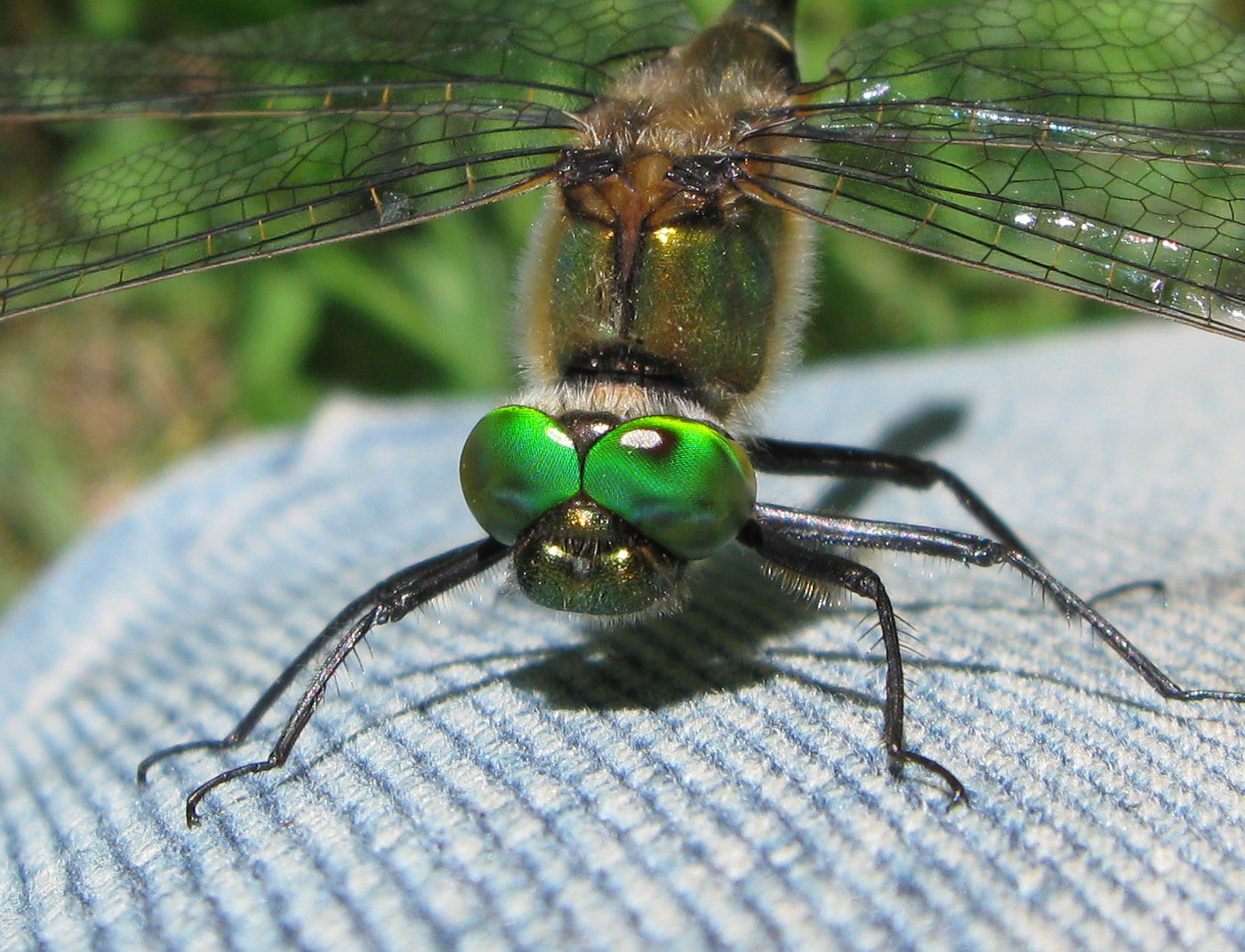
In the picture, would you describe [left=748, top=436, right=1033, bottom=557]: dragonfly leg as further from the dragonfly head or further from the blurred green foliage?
the blurred green foliage

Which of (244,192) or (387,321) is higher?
(244,192)

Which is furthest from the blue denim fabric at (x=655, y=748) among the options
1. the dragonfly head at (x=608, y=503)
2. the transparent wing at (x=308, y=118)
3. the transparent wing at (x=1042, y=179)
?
the transparent wing at (x=308, y=118)

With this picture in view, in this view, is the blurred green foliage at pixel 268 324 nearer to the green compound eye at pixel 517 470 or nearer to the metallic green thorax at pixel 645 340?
the metallic green thorax at pixel 645 340

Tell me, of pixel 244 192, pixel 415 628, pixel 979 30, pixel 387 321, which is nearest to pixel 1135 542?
pixel 979 30

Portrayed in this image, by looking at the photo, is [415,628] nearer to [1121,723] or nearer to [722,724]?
[722,724]

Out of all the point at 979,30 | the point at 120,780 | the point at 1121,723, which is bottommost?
the point at 120,780

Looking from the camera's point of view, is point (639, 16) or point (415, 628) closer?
point (415, 628)

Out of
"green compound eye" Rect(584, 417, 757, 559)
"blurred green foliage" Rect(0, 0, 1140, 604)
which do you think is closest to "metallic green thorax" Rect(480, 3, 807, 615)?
"green compound eye" Rect(584, 417, 757, 559)
